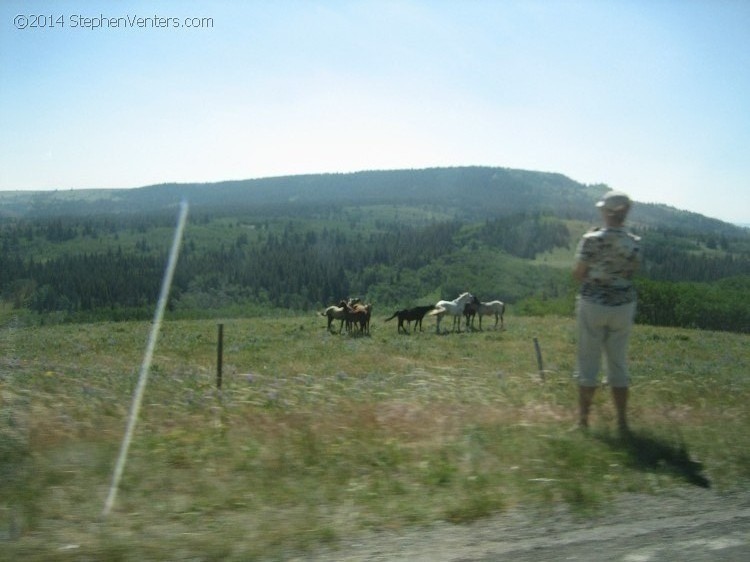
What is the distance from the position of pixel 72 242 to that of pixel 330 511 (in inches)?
3309

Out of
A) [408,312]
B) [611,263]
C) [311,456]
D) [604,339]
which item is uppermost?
[611,263]

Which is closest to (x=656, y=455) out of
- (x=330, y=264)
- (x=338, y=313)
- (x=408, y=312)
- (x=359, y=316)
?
(x=359, y=316)

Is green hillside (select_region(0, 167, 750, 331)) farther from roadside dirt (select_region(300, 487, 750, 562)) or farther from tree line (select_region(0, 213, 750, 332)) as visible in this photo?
roadside dirt (select_region(300, 487, 750, 562))

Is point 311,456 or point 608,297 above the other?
point 608,297

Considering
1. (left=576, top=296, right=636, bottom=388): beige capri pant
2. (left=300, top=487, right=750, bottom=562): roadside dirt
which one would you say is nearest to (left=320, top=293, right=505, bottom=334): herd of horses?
(left=576, top=296, right=636, bottom=388): beige capri pant

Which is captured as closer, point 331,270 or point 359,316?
point 359,316

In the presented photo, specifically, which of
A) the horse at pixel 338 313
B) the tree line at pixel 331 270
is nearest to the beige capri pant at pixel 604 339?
the tree line at pixel 331 270

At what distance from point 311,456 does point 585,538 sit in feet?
7.85

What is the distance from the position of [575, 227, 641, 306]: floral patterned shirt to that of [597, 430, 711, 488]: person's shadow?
1.28 metres

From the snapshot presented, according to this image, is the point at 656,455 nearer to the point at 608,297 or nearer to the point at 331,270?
the point at 608,297

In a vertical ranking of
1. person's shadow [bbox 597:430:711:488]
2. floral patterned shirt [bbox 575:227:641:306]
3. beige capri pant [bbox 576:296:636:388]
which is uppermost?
floral patterned shirt [bbox 575:227:641:306]

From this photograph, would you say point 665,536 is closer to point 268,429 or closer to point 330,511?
point 330,511

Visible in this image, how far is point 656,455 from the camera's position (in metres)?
5.63

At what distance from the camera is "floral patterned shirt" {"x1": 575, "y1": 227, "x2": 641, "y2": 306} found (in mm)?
6230
